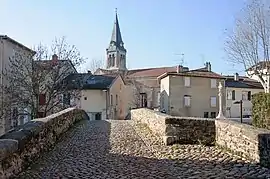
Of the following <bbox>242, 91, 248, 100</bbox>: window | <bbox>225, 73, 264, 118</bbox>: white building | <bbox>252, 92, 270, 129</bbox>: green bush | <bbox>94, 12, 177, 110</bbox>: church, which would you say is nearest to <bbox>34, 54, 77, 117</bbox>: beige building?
<bbox>252, 92, 270, 129</bbox>: green bush

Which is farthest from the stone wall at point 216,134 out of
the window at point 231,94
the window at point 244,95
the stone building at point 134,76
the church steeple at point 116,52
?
the church steeple at point 116,52

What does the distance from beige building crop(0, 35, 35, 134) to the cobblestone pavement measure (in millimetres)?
19771

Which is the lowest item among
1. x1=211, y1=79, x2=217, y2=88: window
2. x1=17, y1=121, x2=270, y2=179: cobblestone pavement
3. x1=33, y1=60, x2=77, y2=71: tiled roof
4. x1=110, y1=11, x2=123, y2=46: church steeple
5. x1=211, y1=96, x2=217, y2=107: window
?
x1=17, y1=121, x2=270, y2=179: cobblestone pavement

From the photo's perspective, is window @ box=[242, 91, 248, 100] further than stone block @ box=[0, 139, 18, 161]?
Yes

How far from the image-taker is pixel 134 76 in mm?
70625

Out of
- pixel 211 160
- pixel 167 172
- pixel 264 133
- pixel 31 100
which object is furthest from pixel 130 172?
pixel 31 100

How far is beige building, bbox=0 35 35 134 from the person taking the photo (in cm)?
2930

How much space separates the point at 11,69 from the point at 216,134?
2435 centimetres

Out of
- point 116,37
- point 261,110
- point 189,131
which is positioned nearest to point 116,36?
point 116,37

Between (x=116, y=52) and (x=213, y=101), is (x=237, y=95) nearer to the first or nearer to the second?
(x=213, y=101)

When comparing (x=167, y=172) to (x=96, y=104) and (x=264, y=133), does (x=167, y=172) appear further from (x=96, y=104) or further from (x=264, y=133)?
(x=96, y=104)

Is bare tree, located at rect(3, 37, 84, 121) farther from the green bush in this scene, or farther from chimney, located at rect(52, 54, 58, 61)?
the green bush

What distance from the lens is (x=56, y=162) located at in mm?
8102

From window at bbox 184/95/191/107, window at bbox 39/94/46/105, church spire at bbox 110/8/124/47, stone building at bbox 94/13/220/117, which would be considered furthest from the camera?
church spire at bbox 110/8/124/47
